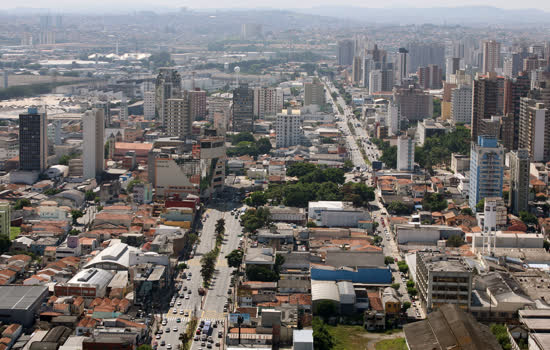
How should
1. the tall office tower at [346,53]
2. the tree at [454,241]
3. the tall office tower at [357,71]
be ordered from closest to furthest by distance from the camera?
the tree at [454,241], the tall office tower at [357,71], the tall office tower at [346,53]

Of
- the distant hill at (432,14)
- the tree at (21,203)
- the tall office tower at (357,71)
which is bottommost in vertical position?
the tree at (21,203)

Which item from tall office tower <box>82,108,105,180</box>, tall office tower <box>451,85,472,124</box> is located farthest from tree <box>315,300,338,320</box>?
tall office tower <box>451,85,472,124</box>

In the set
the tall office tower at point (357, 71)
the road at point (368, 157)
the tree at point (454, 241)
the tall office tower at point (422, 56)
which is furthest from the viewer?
the tall office tower at point (422, 56)

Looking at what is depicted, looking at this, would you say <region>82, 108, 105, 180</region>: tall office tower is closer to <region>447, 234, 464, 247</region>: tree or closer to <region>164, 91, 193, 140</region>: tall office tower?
<region>164, 91, 193, 140</region>: tall office tower

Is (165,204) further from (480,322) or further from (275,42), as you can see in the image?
(275,42)

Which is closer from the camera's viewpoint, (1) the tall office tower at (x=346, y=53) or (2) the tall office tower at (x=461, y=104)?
(2) the tall office tower at (x=461, y=104)

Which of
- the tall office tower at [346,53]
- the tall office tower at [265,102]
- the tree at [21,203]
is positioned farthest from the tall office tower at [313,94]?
the tall office tower at [346,53]

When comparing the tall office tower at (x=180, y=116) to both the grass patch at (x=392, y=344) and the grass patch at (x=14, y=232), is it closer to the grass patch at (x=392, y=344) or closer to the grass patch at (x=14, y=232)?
the grass patch at (x=14, y=232)
